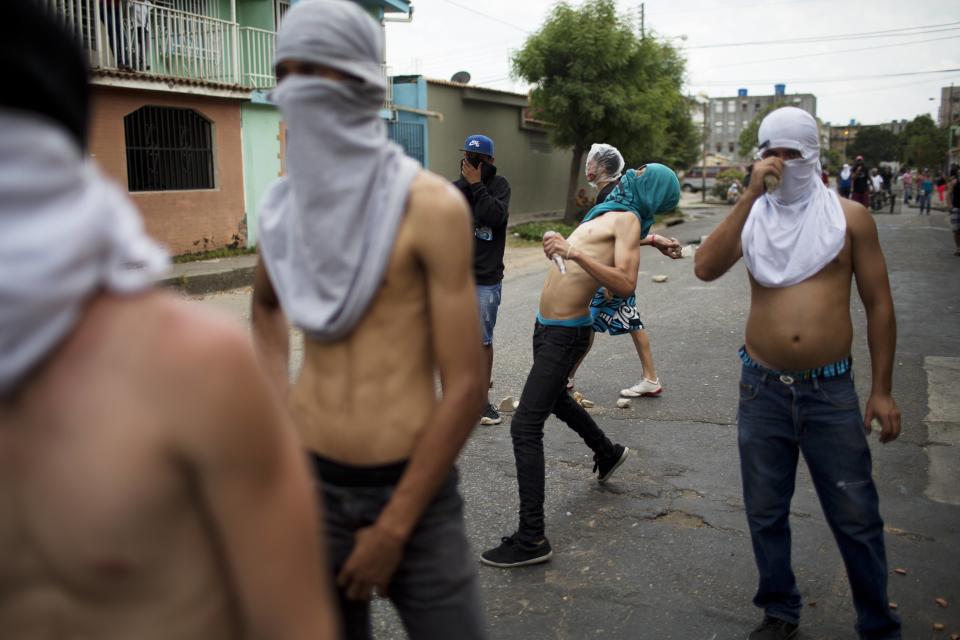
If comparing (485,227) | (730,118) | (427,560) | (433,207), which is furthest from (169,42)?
(730,118)

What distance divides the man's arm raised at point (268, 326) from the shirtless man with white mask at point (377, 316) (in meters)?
0.29

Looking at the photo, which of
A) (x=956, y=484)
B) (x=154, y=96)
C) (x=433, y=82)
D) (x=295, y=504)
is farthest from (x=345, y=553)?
(x=433, y=82)

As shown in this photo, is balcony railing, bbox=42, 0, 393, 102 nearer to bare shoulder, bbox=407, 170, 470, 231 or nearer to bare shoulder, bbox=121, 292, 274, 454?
bare shoulder, bbox=407, 170, 470, 231

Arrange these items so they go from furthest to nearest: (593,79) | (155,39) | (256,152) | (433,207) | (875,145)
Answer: (875,145) < (593,79) < (256,152) < (155,39) < (433,207)

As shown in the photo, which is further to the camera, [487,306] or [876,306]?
[487,306]

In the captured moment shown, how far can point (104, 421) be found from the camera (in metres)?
1.01

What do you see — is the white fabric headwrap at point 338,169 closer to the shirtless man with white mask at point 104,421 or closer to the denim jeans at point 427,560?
the denim jeans at point 427,560

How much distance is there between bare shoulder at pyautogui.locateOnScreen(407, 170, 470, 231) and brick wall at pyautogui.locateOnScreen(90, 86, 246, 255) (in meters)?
13.1

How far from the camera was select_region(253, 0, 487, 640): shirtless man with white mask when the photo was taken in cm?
188

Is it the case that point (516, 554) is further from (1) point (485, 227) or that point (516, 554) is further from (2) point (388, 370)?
(1) point (485, 227)

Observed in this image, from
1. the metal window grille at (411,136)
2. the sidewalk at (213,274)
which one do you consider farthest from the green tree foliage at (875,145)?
the sidewalk at (213,274)

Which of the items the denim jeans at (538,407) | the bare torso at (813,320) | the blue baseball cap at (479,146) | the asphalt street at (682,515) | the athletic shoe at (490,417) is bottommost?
the asphalt street at (682,515)

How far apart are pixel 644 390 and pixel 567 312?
2.67 meters

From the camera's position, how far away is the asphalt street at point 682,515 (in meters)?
3.46
